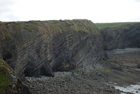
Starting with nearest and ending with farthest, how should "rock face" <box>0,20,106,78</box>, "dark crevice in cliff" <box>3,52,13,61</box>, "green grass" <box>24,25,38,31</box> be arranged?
"dark crevice in cliff" <box>3,52,13,61</box>
"rock face" <box>0,20,106,78</box>
"green grass" <box>24,25,38,31</box>

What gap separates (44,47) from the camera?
3322cm

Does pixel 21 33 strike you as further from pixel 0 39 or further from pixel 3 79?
pixel 3 79

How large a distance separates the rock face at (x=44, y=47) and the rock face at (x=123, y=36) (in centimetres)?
3762

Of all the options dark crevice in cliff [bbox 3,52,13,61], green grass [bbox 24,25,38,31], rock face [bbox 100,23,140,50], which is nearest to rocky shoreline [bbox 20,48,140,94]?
dark crevice in cliff [bbox 3,52,13,61]

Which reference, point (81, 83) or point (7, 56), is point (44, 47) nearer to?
point (7, 56)

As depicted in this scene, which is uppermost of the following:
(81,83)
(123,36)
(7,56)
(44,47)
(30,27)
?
(30,27)

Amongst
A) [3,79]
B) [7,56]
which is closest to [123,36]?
[7,56]

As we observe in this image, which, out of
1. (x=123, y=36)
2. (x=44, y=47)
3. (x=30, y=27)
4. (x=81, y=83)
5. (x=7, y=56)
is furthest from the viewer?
(x=123, y=36)

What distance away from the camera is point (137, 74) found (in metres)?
39.9

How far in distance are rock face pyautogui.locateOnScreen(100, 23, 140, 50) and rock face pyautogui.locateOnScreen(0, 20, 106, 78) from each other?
123 feet

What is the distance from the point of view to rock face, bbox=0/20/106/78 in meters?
26.3

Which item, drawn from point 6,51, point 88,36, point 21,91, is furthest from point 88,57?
point 21,91

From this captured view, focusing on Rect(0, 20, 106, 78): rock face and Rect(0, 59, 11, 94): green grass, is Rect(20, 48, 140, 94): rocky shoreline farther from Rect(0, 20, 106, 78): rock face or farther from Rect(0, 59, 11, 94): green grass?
Rect(0, 59, 11, 94): green grass

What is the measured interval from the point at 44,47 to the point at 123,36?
65644 millimetres
